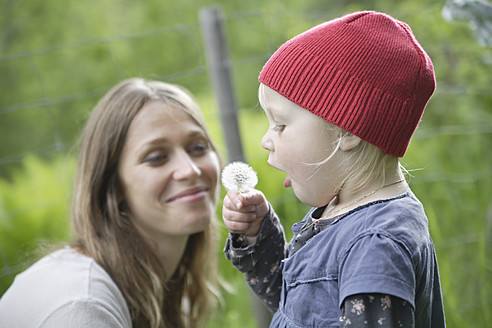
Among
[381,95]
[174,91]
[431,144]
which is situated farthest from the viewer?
[431,144]

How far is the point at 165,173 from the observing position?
1.98 meters

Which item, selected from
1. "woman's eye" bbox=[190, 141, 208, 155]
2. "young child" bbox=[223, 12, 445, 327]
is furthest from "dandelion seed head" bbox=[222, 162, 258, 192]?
"woman's eye" bbox=[190, 141, 208, 155]

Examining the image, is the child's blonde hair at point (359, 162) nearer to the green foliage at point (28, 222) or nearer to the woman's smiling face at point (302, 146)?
the woman's smiling face at point (302, 146)

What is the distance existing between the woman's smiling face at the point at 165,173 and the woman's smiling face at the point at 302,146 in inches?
29.0

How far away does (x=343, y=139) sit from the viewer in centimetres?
126

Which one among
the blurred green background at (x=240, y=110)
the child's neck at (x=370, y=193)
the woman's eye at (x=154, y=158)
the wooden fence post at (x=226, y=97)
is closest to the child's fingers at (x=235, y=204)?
the child's neck at (x=370, y=193)

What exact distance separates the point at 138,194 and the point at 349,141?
105cm

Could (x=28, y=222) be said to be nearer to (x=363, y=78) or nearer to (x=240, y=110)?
(x=240, y=110)

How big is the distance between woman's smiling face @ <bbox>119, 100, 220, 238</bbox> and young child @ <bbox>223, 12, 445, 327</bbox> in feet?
2.36

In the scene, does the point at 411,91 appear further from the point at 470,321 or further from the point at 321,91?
the point at 470,321

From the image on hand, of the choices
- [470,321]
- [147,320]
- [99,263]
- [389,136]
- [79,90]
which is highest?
[389,136]

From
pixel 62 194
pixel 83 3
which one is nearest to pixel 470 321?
pixel 62 194

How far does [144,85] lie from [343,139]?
45.6 inches

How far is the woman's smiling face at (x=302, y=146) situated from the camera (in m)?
1.27
